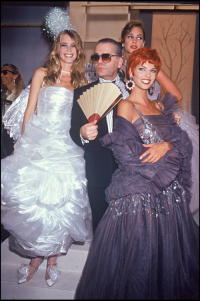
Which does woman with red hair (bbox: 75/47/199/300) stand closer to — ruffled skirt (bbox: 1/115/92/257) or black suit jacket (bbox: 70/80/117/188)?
black suit jacket (bbox: 70/80/117/188)

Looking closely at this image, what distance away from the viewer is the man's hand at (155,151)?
5.54 feet

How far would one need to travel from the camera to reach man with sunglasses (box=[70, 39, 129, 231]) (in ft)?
6.27

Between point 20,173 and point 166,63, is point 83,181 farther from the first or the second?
point 166,63

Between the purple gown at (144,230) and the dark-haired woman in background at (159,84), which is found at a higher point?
the dark-haired woman in background at (159,84)

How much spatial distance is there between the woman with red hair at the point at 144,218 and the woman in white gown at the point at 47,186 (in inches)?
12.9

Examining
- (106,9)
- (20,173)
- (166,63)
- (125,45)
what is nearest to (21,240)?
(20,173)

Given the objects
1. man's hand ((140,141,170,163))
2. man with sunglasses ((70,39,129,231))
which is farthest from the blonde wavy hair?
man's hand ((140,141,170,163))

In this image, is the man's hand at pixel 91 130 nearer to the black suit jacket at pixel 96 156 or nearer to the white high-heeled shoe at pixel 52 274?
the black suit jacket at pixel 96 156

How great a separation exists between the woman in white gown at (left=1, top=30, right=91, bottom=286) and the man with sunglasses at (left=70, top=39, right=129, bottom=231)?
0.09 m

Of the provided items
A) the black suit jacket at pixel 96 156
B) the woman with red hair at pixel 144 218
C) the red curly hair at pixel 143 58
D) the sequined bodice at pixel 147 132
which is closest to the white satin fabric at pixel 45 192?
the black suit jacket at pixel 96 156

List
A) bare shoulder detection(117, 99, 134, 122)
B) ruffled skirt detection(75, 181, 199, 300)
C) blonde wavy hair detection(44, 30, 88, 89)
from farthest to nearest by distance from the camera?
blonde wavy hair detection(44, 30, 88, 89)
bare shoulder detection(117, 99, 134, 122)
ruffled skirt detection(75, 181, 199, 300)

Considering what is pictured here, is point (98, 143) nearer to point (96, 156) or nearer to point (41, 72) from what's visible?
point (96, 156)

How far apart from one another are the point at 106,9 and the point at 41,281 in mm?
2733

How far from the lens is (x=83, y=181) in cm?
198
